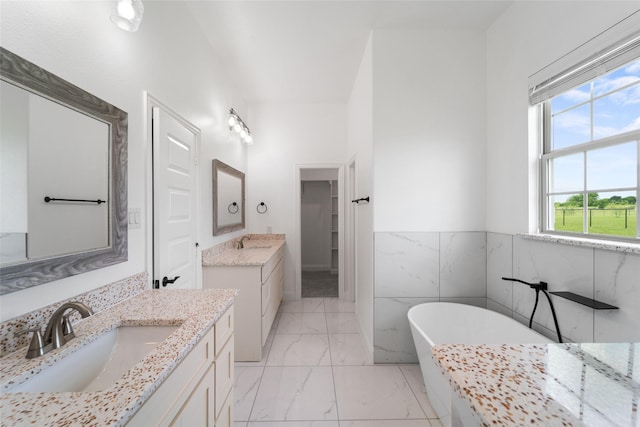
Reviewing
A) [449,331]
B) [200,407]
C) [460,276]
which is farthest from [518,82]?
[200,407]

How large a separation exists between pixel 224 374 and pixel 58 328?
737 millimetres

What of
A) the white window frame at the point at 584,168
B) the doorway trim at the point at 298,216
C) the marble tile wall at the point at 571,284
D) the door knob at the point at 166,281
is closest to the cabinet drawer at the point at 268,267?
the doorway trim at the point at 298,216

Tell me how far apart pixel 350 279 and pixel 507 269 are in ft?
6.99

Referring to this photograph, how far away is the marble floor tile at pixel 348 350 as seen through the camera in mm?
2229

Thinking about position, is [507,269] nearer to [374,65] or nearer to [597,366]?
[597,366]

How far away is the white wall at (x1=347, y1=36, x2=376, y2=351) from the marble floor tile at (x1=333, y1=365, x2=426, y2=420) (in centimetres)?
24

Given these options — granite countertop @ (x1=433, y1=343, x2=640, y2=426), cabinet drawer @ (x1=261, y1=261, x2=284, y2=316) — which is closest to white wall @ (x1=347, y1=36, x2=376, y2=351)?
cabinet drawer @ (x1=261, y1=261, x2=284, y2=316)

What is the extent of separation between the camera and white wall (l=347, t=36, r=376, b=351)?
7.53 feet

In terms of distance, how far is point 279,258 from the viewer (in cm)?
330

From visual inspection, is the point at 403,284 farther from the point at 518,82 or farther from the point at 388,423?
the point at 518,82

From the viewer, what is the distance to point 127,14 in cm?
109

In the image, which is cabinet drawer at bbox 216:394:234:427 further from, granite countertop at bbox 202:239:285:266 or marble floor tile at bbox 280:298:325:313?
marble floor tile at bbox 280:298:325:313

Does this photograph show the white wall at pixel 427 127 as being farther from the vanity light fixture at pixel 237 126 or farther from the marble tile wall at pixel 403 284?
the vanity light fixture at pixel 237 126

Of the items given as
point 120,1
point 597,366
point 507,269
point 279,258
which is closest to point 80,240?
point 120,1
